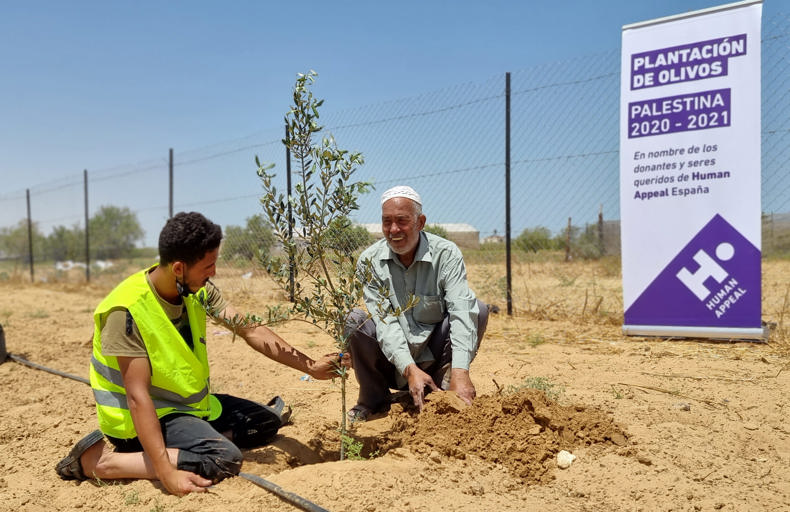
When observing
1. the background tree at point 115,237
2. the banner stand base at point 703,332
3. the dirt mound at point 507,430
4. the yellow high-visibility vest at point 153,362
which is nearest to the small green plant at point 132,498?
the yellow high-visibility vest at point 153,362

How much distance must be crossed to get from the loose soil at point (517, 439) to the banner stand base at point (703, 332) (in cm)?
8

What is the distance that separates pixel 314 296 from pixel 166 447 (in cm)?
99

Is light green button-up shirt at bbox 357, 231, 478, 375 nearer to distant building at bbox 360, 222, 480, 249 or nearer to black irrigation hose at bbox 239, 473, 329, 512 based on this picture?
black irrigation hose at bbox 239, 473, 329, 512

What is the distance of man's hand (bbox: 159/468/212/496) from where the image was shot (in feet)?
8.73

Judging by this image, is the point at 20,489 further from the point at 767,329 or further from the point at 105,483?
the point at 767,329

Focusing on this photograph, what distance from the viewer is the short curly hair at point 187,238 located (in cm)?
266

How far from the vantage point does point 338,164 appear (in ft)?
9.40

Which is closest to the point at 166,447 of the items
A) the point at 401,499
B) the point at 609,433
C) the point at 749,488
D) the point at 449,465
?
the point at 401,499

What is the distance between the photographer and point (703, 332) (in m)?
5.55

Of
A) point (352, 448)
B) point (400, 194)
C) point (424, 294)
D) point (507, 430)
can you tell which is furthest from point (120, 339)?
point (507, 430)

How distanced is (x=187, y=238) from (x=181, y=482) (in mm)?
1074

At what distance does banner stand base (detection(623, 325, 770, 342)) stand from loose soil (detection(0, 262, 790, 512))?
0.08 meters

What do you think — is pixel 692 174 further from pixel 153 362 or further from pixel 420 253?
pixel 153 362

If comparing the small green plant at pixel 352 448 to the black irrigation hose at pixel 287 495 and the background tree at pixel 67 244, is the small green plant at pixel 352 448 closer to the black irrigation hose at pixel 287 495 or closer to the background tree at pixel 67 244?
the black irrigation hose at pixel 287 495
